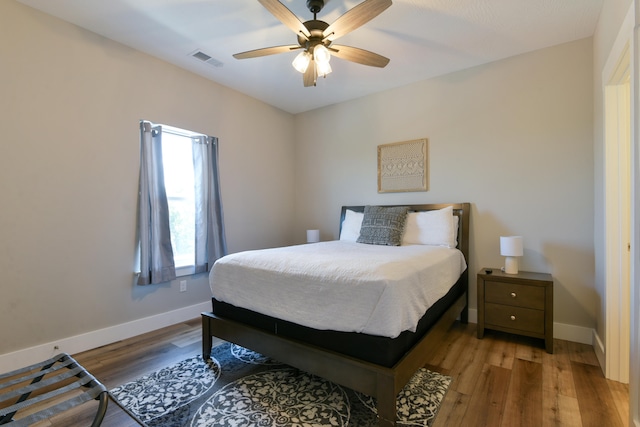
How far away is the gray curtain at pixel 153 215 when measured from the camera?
2.88m

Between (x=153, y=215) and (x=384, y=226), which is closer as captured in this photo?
(x=153, y=215)

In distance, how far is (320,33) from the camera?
6.89ft

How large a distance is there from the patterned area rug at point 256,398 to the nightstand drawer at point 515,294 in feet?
3.38

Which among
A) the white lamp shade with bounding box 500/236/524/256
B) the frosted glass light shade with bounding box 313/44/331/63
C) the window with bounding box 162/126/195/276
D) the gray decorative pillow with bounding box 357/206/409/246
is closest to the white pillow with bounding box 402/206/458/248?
the gray decorative pillow with bounding box 357/206/409/246

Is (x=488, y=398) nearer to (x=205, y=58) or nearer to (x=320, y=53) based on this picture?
(x=320, y=53)

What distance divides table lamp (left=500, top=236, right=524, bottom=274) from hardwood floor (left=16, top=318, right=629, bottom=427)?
2.12ft

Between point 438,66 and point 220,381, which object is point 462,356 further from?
point 438,66

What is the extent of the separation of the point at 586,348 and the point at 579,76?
7.90 feet

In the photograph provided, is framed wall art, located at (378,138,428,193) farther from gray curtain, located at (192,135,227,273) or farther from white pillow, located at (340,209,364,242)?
gray curtain, located at (192,135,227,273)

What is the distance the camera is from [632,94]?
1438 millimetres

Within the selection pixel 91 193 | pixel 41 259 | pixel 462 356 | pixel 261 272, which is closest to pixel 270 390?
pixel 261 272

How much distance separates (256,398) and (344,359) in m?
0.68

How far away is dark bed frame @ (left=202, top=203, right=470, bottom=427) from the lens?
149 centimetres

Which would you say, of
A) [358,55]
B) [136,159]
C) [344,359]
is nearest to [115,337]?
[136,159]
